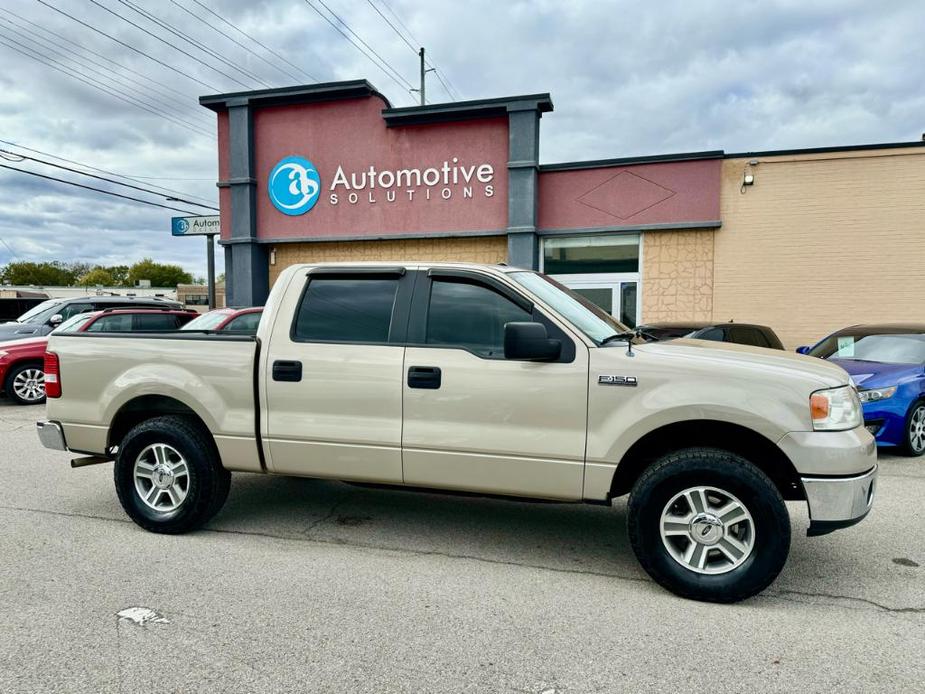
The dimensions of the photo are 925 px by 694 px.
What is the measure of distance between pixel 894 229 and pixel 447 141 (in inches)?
377

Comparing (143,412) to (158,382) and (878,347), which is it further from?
(878,347)

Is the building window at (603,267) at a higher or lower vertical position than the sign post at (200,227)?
lower

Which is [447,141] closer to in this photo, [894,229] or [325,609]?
[894,229]

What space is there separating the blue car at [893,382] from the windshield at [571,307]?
3993 mm

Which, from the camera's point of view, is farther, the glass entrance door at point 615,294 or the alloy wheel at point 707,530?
the glass entrance door at point 615,294

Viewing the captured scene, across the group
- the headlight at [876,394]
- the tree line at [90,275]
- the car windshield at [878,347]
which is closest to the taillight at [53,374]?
the headlight at [876,394]

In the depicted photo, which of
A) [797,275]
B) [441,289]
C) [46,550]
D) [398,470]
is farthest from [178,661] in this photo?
[797,275]

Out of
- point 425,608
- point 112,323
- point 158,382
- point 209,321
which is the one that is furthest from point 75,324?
point 425,608

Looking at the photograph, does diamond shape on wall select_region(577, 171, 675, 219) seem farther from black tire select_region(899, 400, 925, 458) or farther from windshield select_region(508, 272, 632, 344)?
windshield select_region(508, 272, 632, 344)

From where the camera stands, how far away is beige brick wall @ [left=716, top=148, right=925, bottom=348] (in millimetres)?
12922

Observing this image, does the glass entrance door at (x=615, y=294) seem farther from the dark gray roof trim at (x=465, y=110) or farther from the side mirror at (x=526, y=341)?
the side mirror at (x=526, y=341)

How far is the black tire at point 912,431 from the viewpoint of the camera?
7359mm

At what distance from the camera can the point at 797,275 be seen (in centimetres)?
1359

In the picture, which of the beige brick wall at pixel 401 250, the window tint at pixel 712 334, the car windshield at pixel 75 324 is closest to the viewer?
the window tint at pixel 712 334
